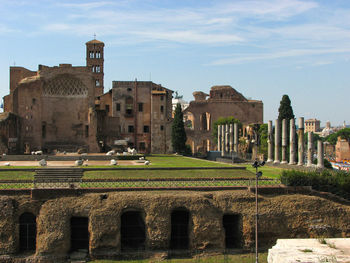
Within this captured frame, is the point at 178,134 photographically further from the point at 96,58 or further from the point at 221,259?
the point at 221,259

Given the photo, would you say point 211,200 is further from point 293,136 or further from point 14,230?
point 293,136

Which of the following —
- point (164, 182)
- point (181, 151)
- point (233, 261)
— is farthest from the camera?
point (181, 151)

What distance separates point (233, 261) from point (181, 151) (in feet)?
153

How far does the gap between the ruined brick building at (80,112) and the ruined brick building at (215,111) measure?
1152 centimetres

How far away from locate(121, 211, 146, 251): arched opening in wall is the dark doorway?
181cm

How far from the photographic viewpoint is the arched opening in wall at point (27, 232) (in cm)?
2800

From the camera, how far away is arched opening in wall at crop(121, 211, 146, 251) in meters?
28.4

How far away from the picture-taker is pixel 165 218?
27.9 m

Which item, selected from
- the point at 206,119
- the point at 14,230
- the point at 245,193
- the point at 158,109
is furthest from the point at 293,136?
the point at 206,119

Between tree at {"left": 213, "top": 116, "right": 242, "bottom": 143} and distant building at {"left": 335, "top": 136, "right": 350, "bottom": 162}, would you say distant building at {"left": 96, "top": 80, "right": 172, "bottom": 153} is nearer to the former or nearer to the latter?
tree at {"left": 213, "top": 116, "right": 242, "bottom": 143}

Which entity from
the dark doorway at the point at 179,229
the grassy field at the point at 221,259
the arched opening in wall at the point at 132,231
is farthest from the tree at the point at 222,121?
the grassy field at the point at 221,259

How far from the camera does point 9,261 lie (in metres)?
26.3

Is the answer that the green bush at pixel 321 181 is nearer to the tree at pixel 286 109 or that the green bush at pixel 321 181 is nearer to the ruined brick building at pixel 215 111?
the tree at pixel 286 109

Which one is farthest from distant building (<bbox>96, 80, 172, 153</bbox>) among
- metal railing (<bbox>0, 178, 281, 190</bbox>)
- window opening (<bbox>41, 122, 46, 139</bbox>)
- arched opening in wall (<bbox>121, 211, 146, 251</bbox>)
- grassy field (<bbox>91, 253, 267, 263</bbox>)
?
grassy field (<bbox>91, 253, 267, 263</bbox>)
